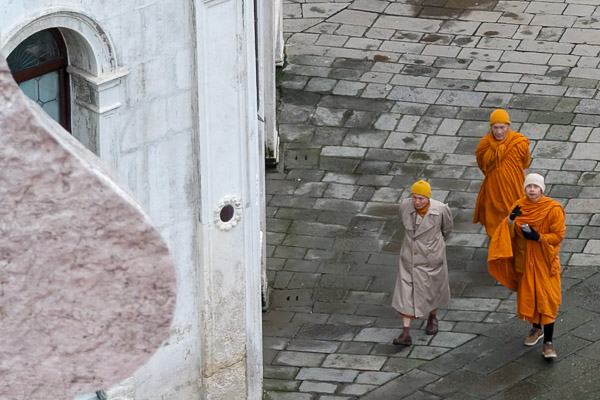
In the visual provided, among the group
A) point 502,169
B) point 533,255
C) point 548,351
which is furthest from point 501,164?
point 548,351

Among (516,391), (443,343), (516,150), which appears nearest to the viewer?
(516,391)

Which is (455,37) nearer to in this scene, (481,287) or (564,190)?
(564,190)

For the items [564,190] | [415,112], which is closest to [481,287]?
[564,190]

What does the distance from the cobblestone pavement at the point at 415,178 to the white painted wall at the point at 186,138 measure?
1.07 metres

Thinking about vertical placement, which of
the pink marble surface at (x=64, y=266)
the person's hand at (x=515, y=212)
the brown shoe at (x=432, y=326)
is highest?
the person's hand at (x=515, y=212)

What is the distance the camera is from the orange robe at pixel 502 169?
11.4m

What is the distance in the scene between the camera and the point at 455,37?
53.1 ft

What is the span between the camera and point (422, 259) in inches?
406

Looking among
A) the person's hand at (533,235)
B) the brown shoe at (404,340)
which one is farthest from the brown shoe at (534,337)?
the person's hand at (533,235)

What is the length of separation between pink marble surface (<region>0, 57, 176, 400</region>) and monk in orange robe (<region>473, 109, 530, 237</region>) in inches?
372

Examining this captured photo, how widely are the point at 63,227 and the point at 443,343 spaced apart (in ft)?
28.9

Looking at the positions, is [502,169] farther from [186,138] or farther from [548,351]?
[186,138]

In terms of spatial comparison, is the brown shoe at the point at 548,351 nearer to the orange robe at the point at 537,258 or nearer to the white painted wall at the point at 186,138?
the orange robe at the point at 537,258

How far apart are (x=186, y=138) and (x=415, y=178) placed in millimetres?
5269
